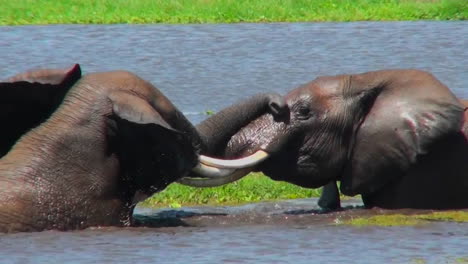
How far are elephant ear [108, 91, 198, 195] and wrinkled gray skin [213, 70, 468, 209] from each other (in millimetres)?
820

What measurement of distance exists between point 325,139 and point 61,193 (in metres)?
2.37

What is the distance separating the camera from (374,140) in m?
13.0

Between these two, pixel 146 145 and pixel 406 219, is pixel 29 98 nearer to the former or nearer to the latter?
pixel 146 145

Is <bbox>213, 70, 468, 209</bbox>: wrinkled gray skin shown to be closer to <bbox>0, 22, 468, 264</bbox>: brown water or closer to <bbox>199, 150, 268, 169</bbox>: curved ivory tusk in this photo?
<bbox>199, 150, 268, 169</bbox>: curved ivory tusk

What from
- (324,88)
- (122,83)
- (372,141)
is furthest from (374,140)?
(122,83)

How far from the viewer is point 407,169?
12.9 metres

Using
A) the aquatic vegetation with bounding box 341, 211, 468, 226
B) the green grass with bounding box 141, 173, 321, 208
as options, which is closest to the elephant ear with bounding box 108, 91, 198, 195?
the aquatic vegetation with bounding box 341, 211, 468, 226

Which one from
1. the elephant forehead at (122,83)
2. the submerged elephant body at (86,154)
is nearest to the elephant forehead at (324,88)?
the submerged elephant body at (86,154)

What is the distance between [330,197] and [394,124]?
0.84 metres

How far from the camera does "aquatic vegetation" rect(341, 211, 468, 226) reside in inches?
486

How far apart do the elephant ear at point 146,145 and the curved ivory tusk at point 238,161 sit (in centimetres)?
26

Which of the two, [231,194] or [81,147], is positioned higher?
[81,147]

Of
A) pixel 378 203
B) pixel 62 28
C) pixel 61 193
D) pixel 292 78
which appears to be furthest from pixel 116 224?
pixel 62 28

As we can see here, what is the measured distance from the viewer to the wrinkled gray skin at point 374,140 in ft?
42.1
